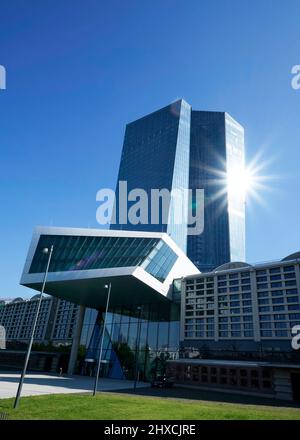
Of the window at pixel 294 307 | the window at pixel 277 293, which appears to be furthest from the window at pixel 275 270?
the window at pixel 294 307

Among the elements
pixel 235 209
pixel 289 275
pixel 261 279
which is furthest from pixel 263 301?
pixel 235 209

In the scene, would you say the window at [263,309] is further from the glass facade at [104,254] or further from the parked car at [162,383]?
the parked car at [162,383]

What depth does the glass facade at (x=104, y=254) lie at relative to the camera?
1697 inches

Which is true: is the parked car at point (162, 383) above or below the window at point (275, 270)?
below

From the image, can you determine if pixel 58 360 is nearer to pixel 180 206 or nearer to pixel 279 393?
pixel 279 393

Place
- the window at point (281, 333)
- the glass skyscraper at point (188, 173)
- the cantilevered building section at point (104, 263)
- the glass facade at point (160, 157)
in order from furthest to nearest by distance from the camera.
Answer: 1. the glass skyscraper at point (188, 173)
2. the glass facade at point (160, 157)
3. the cantilevered building section at point (104, 263)
4. the window at point (281, 333)

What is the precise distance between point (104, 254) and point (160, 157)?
405ft

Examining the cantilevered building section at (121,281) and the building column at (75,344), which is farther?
the building column at (75,344)

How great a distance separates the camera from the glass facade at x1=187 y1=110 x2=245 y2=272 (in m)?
170

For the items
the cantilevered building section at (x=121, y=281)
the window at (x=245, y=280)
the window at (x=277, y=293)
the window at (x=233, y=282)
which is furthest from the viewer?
the window at (x=233, y=282)

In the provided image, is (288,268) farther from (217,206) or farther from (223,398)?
(217,206)

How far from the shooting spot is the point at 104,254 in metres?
44.7

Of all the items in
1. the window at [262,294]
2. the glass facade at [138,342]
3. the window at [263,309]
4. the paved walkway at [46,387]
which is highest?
the window at [262,294]
